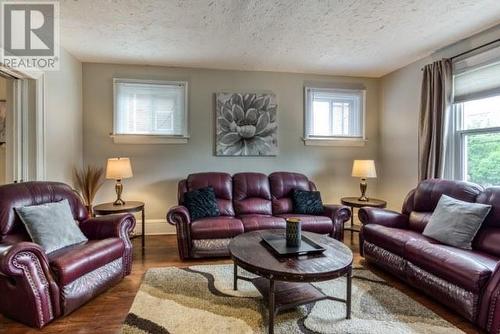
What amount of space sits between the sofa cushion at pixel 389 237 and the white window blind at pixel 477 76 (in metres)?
1.68

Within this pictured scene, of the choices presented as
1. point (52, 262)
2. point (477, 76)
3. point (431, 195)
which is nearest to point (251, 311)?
point (52, 262)

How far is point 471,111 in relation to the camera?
3312mm

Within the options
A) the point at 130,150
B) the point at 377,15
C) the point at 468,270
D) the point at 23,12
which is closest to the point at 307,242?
the point at 468,270

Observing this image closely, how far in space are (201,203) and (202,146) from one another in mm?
1152

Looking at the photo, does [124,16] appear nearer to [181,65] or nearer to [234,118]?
[181,65]

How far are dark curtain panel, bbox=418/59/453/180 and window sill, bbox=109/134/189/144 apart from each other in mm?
3254

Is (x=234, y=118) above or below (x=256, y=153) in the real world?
above

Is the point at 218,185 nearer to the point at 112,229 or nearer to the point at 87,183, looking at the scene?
the point at 112,229

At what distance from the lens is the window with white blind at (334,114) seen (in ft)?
15.2

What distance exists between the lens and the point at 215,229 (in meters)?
3.24

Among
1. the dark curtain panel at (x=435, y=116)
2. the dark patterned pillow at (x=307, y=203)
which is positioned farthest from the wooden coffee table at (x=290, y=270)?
the dark curtain panel at (x=435, y=116)

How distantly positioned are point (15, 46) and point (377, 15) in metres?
3.43

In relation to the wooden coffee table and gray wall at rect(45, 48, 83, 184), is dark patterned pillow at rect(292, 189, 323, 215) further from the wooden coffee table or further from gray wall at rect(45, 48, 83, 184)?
gray wall at rect(45, 48, 83, 184)

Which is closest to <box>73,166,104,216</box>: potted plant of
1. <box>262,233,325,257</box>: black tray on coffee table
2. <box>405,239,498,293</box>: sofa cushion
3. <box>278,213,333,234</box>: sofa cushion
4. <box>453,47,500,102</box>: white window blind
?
<box>262,233,325,257</box>: black tray on coffee table
